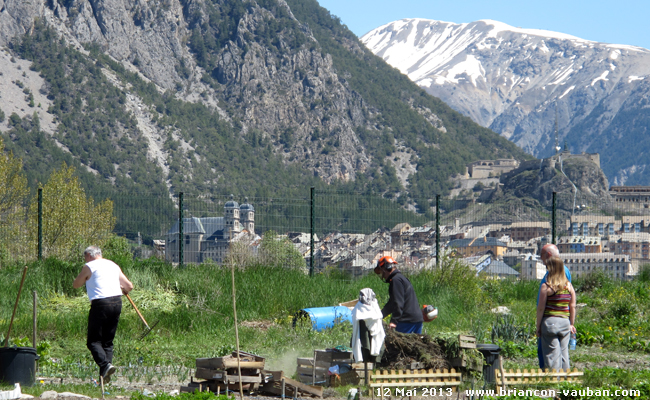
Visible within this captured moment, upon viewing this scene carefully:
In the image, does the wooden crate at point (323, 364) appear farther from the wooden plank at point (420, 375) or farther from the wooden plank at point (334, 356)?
the wooden plank at point (420, 375)

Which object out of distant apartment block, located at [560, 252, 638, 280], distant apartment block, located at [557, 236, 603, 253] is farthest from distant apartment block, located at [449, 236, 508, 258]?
distant apartment block, located at [560, 252, 638, 280]

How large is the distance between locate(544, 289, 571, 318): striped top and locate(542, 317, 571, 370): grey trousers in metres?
0.05

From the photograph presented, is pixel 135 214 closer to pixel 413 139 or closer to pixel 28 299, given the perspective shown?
pixel 28 299

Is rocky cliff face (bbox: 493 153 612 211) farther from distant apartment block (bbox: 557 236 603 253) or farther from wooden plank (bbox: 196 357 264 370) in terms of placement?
wooden plank (bbox: 196 357 264 370)

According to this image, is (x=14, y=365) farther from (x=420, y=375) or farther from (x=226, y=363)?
(x=420, y=375)

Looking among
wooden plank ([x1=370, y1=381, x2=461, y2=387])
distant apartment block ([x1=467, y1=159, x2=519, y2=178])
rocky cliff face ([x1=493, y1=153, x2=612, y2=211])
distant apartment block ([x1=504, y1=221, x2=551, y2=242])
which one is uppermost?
distant apartment block ([x1=467, y1=159, x2=519, y2=178])

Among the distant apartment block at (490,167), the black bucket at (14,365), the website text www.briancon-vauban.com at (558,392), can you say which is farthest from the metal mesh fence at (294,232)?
the distant apartment block at (490,167)

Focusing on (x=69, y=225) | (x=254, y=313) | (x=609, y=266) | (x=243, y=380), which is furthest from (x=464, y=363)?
(x=69, y=225)

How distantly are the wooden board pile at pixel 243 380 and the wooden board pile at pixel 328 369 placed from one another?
1.74 feet

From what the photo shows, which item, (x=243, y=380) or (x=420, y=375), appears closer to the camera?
(x=420, y=375)

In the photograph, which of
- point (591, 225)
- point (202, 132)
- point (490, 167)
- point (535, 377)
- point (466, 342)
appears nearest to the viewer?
point (535, 377)

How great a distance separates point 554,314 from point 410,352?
4.79ft

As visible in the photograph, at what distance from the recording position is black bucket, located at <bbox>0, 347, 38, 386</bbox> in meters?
6.68

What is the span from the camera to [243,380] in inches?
263
